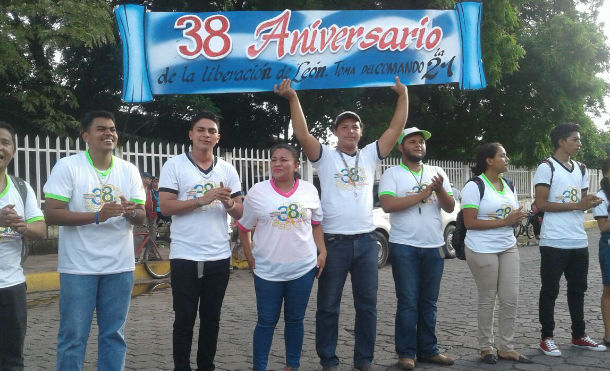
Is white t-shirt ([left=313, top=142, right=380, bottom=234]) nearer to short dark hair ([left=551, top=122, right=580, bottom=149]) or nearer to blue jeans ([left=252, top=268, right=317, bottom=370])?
blue jeans ([left=252, top=268, right=317, bottom=370])

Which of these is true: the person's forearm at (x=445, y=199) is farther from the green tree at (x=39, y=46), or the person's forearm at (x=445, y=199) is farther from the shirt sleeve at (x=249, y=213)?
the green tree at (x=39, y=46)

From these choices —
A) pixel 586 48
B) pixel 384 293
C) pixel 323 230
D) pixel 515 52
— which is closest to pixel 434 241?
pixel 323 230

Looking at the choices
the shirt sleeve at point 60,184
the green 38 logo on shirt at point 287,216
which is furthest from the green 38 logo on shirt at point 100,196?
the green 38 logo on shirt at point 287,216

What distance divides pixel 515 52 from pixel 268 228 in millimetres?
15679

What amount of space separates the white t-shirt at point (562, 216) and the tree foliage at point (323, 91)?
9.59 meters

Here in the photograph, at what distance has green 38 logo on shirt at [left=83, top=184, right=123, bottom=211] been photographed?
383cm

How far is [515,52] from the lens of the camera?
18.0 metres

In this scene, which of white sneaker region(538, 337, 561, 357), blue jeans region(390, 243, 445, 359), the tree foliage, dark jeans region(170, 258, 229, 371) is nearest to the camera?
dark jeans region(170, 258, 229, 371)

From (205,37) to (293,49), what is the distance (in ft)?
2.50

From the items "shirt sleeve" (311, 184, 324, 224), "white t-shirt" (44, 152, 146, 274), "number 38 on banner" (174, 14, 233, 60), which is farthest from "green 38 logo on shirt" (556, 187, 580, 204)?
"white t-shirt" (44, 152, 146, 274)

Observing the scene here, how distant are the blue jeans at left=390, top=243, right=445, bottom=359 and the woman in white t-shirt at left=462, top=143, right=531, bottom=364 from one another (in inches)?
14.9

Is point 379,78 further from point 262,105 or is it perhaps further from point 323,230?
point 262,105

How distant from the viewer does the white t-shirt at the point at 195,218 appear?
13.7ft

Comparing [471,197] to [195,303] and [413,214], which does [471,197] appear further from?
[195,303]
